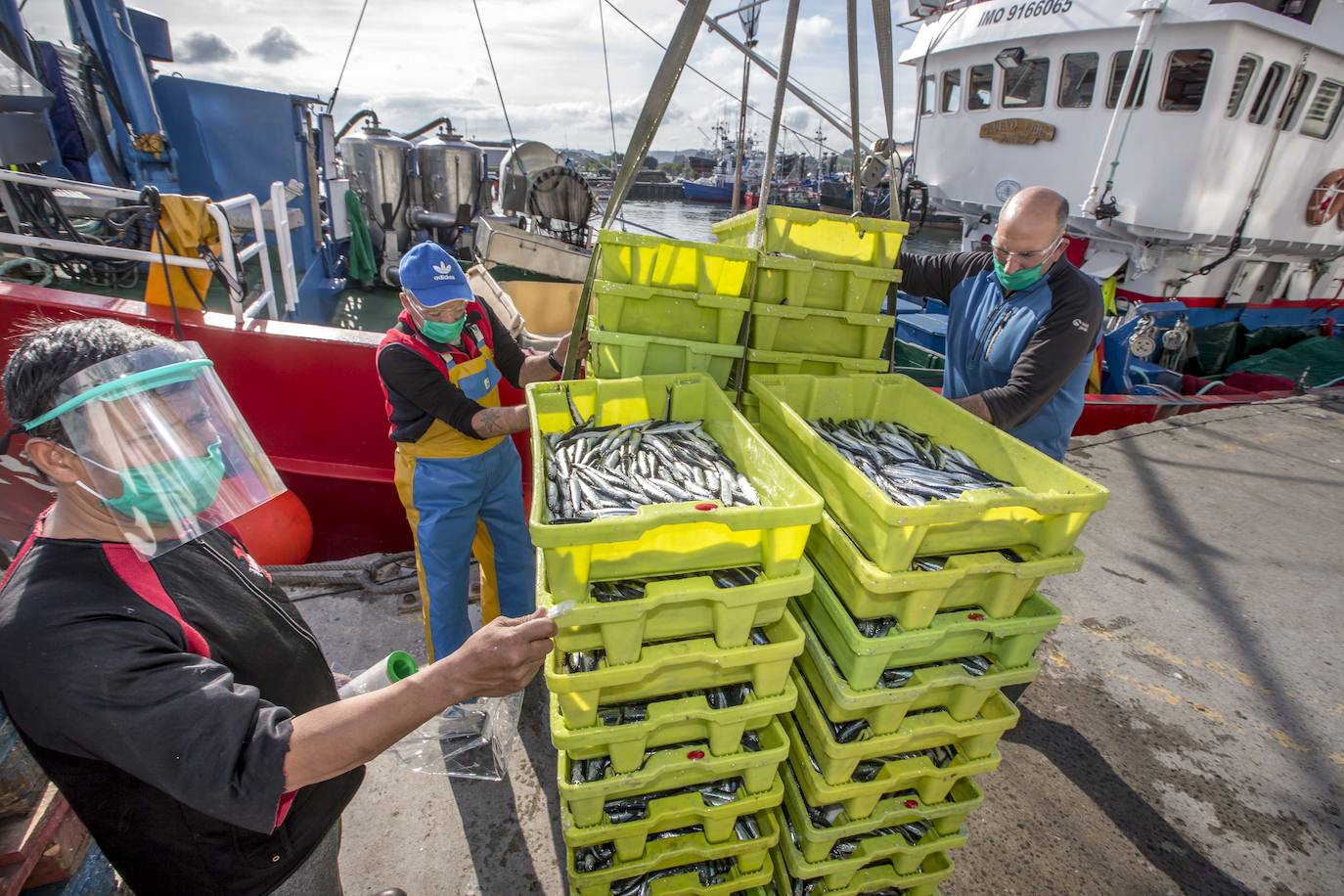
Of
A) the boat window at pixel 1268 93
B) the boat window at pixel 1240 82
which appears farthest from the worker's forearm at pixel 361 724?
the boat window at pixel 1268 93

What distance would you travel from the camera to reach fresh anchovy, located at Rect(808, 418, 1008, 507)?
232cm

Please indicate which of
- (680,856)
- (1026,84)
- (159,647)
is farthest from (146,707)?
(1026,84)

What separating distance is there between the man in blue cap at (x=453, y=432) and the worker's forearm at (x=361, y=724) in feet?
5.84

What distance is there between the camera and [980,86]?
12523 millimetres

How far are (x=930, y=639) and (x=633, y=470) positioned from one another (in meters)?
1.22

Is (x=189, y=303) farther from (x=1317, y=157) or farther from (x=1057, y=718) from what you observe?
(x=1317, y=157)

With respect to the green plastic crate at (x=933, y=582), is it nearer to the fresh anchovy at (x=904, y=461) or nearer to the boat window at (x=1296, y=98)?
the fresh anchovy at (x=904, y=461)

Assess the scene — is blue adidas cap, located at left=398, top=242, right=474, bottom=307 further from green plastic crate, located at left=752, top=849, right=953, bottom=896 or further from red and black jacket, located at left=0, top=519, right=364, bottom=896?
green plastic crate, located at left=752, top=849, right=953, bottom=896

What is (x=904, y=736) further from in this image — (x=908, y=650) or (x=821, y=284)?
(x=821, y=284)

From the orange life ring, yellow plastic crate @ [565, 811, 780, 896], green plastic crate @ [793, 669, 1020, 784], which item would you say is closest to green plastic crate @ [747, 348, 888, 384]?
green plastic crate @ [793, 669, 1020, 784]

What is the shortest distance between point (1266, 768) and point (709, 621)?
3750mm

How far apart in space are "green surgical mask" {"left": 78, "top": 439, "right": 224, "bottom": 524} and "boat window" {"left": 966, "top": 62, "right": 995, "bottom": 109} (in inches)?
577

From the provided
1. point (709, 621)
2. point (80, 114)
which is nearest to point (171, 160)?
point (80, 114)

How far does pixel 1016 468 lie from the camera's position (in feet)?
8.04
